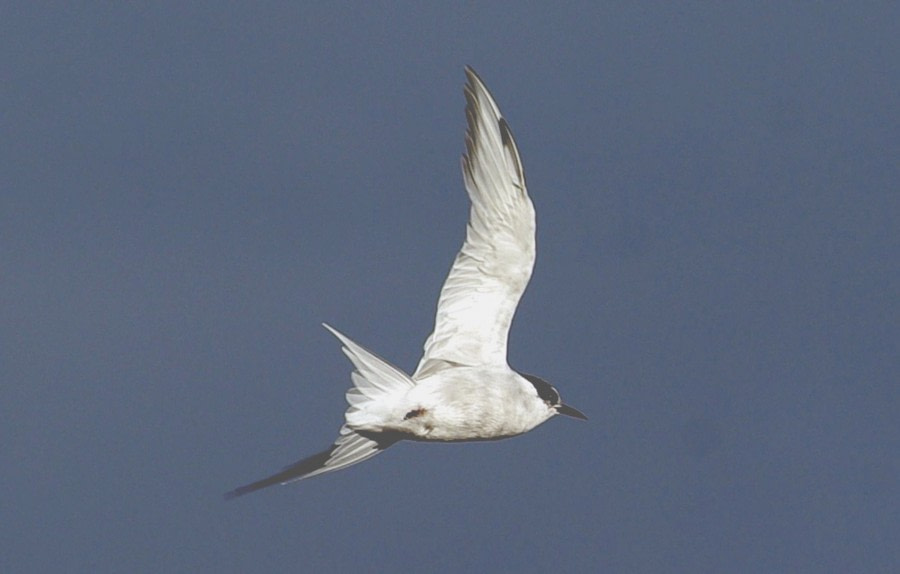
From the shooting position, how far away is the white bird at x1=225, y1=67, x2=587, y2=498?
639 inches

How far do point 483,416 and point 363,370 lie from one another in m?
1.08

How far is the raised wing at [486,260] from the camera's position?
55.6 feet

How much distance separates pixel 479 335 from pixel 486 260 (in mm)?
670

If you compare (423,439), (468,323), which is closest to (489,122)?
(468,323)

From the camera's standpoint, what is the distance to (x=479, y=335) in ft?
56.0

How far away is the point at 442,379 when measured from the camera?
53.8ft

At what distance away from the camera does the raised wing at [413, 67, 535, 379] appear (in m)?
16.9

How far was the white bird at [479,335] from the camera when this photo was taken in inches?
639

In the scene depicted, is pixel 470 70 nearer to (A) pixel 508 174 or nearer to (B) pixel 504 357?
(A) pixel 508 174

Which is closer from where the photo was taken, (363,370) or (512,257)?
(363,370)

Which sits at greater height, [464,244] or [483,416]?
[464,244]

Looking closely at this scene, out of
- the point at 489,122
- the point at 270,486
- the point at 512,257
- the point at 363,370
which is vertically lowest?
the point at 270,486

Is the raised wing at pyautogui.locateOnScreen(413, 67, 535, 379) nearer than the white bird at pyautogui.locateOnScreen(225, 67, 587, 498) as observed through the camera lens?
No

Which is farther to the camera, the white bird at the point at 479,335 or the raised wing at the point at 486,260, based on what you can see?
the raised wing at the point at 486,260
